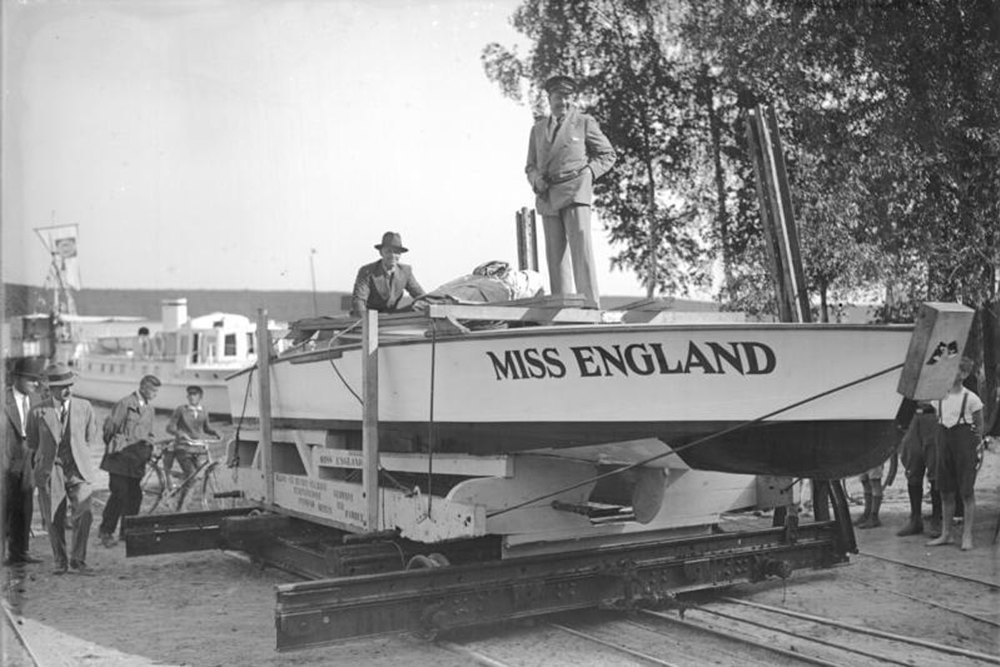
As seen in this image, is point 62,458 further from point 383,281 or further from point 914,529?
point 914,529

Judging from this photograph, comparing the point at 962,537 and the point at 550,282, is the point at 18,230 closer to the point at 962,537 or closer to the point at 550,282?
the point at 550,282

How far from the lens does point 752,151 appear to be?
6.88 meters

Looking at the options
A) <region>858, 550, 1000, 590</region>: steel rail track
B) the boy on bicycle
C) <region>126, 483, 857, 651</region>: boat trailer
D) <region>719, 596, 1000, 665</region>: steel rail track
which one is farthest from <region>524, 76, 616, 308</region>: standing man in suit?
the boy on bicycle

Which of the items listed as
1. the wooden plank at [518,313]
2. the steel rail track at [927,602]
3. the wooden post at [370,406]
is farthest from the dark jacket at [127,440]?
the steel rail track at [927,602]

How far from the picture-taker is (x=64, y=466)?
327 inches

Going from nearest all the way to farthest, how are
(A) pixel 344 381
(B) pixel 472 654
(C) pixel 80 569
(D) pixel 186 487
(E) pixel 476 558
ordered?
(B) pixel 472 654, (E) pixel 476 558, (A) pixel 344 381, (C) pixel 80 569, (D) pixel 186 487

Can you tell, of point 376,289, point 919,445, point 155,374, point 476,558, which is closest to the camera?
point 476,558

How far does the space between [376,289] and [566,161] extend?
5.51 ft

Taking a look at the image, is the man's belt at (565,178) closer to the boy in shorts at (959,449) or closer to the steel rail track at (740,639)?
the steel rail track at (740,639)

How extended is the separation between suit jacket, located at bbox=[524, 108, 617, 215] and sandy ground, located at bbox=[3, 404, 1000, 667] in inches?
122

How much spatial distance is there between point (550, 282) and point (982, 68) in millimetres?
5521

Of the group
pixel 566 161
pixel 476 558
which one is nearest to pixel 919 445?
pixel 566 161

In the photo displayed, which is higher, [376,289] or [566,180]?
[566,180]

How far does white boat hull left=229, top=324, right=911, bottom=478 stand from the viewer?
210 inches
